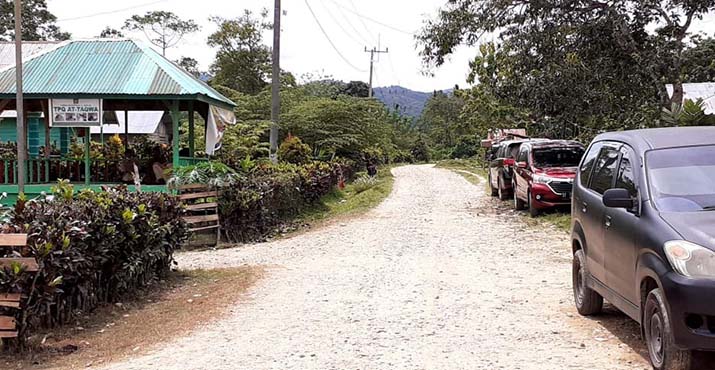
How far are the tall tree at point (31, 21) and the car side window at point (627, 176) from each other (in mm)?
50144

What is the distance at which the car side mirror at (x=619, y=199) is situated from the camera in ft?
17.7

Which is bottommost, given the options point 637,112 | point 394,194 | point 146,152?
point 394,194

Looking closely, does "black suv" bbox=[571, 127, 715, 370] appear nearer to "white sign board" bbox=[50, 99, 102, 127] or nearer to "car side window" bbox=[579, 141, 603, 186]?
"car side window" bbox=[579, 141, 603, 186]

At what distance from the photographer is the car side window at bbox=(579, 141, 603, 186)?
274 inches

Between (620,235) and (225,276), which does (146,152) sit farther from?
(620,235)

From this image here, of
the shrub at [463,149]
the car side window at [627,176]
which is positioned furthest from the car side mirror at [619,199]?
the shrub at [463,149]

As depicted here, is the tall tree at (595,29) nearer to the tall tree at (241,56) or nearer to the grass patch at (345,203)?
the grass patch at (345,203)

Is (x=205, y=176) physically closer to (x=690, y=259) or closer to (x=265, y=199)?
(x=265, y=199)

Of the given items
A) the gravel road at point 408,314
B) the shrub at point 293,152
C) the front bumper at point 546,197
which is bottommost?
the gravel road at point 408,314

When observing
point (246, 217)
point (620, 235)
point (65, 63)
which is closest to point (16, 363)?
point (620, 235)

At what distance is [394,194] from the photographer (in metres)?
26.4

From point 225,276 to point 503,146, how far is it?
47.0 ft

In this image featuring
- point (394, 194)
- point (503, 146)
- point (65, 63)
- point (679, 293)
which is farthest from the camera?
point (394, 194)

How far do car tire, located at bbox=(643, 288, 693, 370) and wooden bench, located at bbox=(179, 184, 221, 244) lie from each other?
30.8 ft
